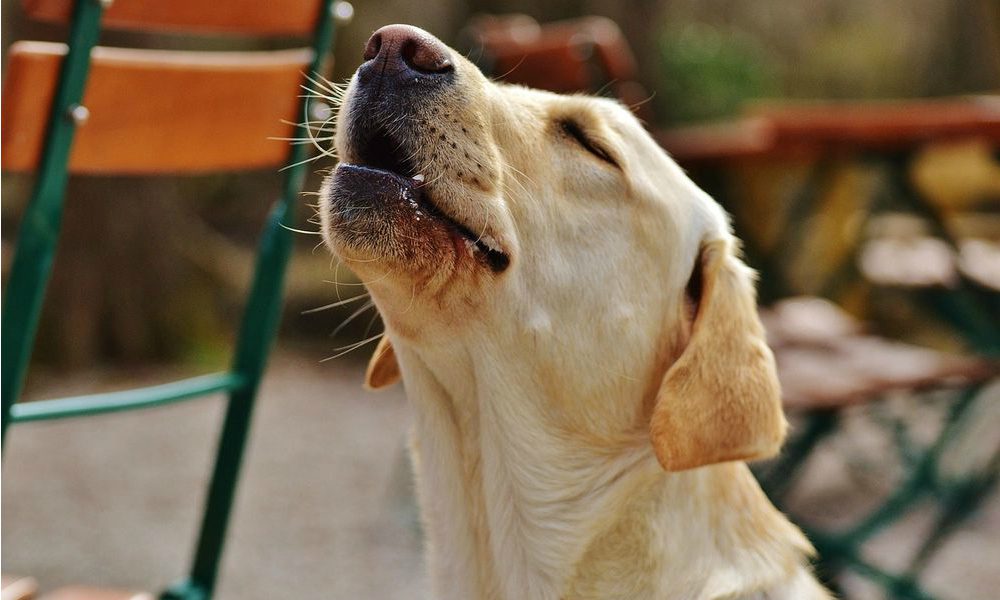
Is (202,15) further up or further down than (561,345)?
further up

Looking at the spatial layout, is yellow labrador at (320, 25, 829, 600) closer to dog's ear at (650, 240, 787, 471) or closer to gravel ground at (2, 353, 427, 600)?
dog's ear at (650, 240, 787, 471)

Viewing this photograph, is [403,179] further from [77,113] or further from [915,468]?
[915,468]

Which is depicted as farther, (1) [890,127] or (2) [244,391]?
(1) [890,127]

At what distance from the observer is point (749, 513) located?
6.22 ft

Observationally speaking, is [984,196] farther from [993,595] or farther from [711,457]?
[711,457]

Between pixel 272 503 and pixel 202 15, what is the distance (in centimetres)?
305

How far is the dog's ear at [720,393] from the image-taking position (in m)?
1.72

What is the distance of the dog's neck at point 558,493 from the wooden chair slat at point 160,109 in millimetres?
733

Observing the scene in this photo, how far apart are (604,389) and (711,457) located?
238mm

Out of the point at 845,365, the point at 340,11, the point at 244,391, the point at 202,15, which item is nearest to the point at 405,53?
the point at 202,15

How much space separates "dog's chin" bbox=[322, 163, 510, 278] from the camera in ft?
5.22

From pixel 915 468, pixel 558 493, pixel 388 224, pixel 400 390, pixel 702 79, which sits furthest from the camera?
pixel 702 79

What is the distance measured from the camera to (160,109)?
7.00 ft

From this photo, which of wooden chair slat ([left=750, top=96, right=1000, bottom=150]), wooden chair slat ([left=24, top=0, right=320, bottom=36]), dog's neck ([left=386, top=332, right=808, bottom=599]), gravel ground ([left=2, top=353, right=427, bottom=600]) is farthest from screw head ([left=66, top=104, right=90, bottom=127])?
wooden chair slat ([left=750, top=96, right=1000, bottom=150])
